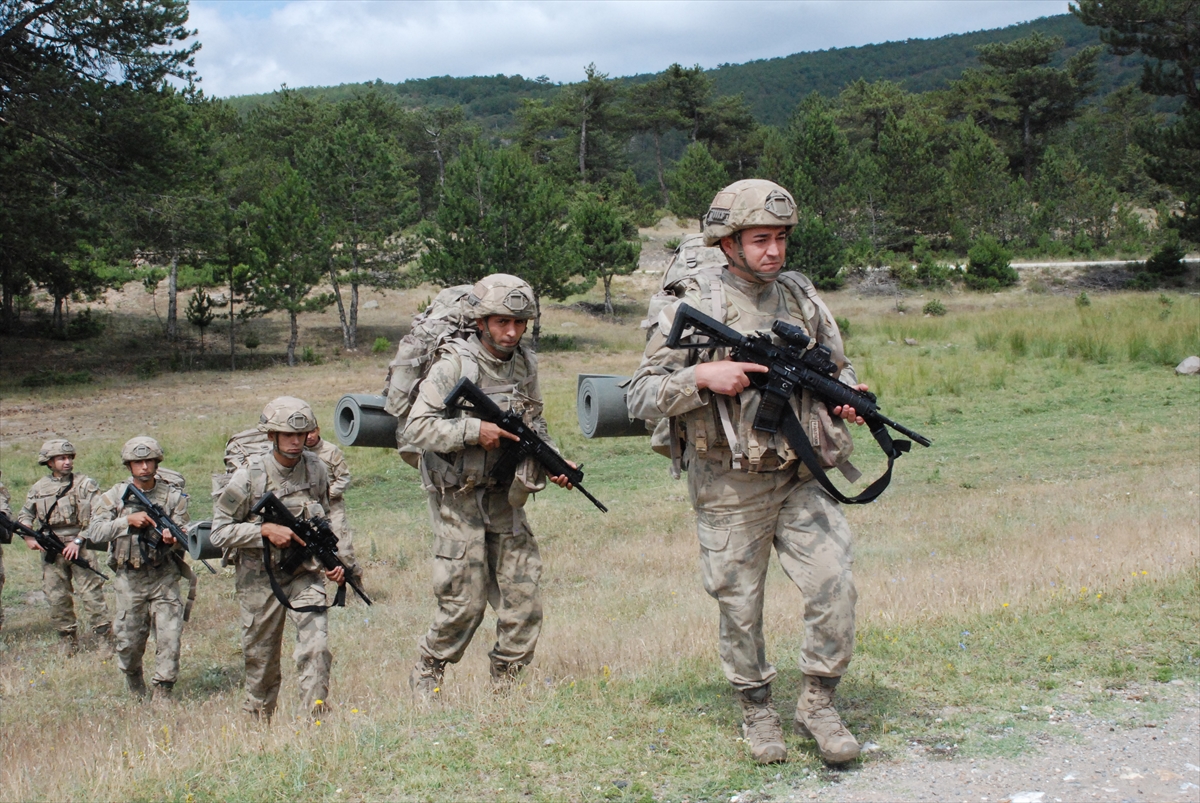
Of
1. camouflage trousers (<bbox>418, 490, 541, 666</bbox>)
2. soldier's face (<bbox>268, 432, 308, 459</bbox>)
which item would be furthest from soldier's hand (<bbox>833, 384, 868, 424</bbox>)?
soldier's face (<bbox>268, 432, 308, 459</bbox>)

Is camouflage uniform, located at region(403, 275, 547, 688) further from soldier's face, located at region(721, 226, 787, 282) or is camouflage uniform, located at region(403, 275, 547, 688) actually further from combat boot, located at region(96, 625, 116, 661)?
combat boot, located at region(96, 625, 116, 661)

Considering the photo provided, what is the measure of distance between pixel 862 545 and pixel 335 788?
7412 millimetres

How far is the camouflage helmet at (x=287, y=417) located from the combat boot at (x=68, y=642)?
524 cm

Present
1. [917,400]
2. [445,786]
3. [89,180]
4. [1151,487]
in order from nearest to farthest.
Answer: [445,786]
[1151,487]
[917,400]
[89,180]

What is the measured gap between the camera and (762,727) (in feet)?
15.1

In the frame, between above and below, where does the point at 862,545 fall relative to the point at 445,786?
below

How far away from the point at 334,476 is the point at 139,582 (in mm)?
1823

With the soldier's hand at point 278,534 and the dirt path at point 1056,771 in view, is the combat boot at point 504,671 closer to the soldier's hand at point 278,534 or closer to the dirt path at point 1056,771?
the soldier's hand at point 278,534

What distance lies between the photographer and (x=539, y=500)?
15555mm

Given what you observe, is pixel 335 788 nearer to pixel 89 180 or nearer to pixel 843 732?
pixel 843 732

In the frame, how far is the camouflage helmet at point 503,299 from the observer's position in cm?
576

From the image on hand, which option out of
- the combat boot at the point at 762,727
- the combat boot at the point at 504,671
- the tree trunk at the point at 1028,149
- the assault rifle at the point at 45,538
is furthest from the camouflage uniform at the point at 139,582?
the tree trunk at the point at 1028,149

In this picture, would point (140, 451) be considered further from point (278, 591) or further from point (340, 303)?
point (340, 303)

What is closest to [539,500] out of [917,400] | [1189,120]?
[917,400]
